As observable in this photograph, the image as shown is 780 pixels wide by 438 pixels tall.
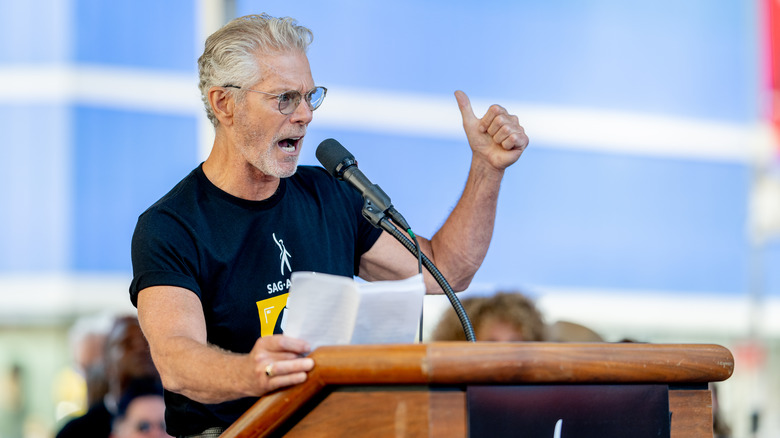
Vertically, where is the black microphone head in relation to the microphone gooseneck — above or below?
above

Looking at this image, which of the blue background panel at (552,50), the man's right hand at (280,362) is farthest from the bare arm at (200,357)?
the blue background panel at (552,50)

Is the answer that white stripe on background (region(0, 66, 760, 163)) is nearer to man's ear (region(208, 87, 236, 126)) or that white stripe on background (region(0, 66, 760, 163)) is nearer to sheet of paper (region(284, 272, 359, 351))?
man's ear (region(208, 87, 236, 126))

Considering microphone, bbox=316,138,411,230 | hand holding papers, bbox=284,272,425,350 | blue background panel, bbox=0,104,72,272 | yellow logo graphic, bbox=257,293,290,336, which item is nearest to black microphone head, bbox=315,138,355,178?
microphone, bbox=316,138,411,230

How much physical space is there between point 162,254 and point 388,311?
62cm

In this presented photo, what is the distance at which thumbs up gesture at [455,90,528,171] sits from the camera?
1789mm

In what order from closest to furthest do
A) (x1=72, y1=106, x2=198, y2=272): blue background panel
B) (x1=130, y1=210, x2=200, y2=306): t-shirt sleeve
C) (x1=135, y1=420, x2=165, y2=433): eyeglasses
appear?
(x1=130, y1=210, x2=200, y2=306): t-shirt sleeve
(x1=135, y1=420, x2=165, y2=433): eyeglasses
(x1=72, y1=106, x2=198, y2=272): blue background panel

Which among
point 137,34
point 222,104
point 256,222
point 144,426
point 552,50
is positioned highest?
point 552,50

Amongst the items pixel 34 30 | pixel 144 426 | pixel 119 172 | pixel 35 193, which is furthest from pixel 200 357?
pixel 34 30

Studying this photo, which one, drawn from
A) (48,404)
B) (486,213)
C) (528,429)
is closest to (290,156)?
(486,213)

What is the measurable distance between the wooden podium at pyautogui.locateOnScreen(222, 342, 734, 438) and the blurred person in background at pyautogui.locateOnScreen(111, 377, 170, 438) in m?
1.93

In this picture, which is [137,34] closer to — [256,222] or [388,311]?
[256,222]

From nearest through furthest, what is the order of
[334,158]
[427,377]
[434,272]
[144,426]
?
[427,377]
[434,272]
[334,158]
[144,426]

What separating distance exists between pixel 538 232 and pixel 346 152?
3.63m

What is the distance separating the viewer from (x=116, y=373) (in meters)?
3.22
